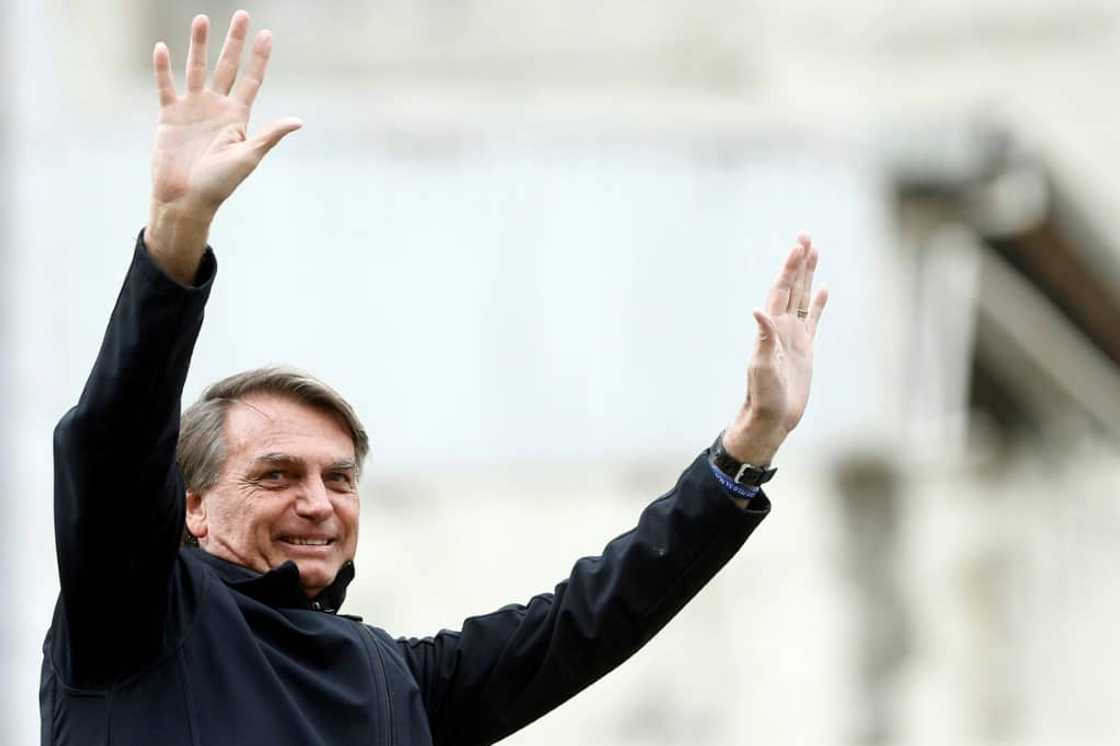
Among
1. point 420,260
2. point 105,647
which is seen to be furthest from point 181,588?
point 420,260

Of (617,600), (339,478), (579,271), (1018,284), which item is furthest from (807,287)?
(1018,284)

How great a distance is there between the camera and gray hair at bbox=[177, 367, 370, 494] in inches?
117

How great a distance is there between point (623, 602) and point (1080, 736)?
909cm

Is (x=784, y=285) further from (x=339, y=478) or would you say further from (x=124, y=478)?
(x=124, y=478)

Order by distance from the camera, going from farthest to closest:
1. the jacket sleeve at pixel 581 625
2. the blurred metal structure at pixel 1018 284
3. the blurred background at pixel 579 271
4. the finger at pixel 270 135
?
the blurred metal structure at pixel 1018 284 < the blurred background at pixel 579 271 < the jacket sleeve at pixel 581 625 < the finger at pixel 270 135

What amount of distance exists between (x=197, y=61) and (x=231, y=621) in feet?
2.25

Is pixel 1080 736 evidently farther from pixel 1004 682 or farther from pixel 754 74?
pixel 754 74

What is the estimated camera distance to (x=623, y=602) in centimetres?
303

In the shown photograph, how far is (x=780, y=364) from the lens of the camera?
3.12 meters

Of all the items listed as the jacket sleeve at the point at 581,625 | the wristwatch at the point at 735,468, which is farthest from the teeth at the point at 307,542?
the wristwatch at the point at 735,468

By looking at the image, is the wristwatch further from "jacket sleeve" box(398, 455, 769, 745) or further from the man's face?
the man's face

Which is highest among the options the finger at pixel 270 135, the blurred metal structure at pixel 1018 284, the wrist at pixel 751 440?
the blurred metal structure at pixel 1018 284

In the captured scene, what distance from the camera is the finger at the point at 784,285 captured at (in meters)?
3.20

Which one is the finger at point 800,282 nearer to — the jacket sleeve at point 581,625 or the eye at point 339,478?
the jacket sleeve at point 581,625
